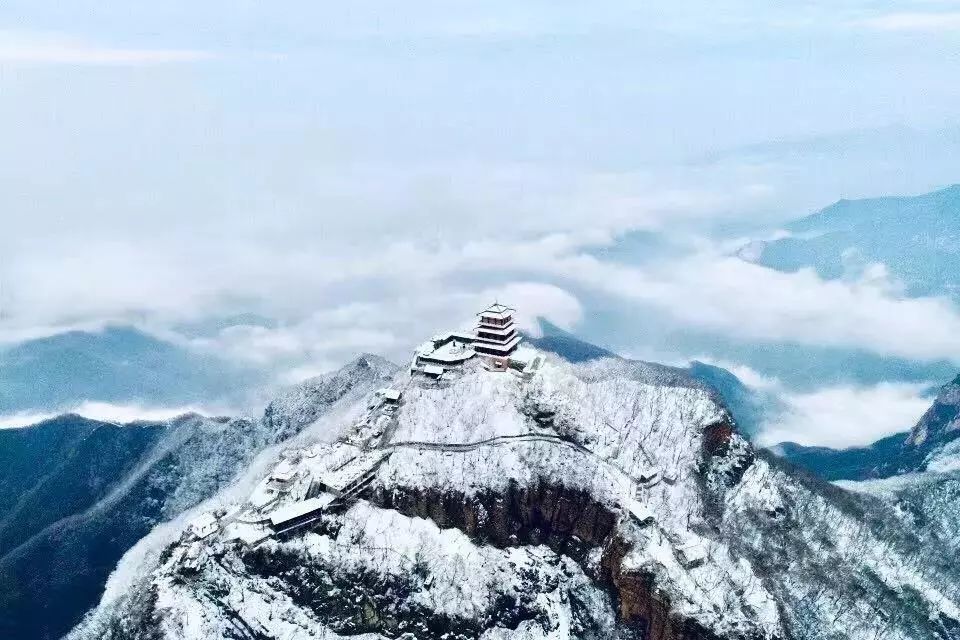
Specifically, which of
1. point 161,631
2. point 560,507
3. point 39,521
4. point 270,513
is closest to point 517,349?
point 560,507

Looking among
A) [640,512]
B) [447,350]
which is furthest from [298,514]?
[640,512]

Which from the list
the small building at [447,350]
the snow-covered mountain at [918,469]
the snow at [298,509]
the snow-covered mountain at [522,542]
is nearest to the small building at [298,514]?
the snow at [298,509]

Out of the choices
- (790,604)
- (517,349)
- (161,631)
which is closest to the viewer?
(161,631)

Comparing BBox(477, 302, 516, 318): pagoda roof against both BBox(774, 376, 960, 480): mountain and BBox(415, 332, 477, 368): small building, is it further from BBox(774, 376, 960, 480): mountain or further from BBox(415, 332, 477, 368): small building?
BBox(774, 376, 960, 480): mountain

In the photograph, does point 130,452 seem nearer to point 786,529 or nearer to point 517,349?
point 517,349

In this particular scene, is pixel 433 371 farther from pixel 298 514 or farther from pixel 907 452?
pixel 907 452
